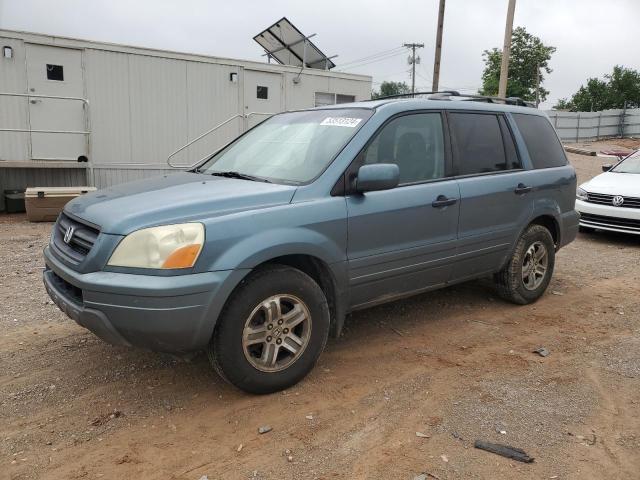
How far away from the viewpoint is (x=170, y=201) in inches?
128

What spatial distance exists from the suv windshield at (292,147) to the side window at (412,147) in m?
0.20

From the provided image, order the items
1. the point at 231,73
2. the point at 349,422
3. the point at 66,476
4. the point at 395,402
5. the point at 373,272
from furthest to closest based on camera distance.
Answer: the point at 231,73 → the point at 373,272 → the point at 395,402 → the point at 349,422 → the point at 66,476

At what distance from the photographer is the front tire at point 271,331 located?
10.2ft

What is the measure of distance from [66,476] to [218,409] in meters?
0.88

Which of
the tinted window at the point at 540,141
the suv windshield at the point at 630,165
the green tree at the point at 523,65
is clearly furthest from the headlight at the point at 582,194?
the green tree at the point at 523,65

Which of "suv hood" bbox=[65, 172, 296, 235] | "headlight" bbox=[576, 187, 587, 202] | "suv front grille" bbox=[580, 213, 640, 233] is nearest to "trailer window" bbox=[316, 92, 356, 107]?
"headlight" bbox=[576, 187, 587, 202]

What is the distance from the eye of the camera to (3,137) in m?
9.99

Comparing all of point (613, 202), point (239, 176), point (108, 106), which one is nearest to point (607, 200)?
point (613, 202)

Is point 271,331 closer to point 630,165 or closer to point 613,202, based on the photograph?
point 613,202

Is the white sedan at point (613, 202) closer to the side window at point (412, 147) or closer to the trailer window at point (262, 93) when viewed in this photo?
the side window at point (412, 147)

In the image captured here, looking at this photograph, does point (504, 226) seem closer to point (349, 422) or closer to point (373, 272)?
point (373, 272)

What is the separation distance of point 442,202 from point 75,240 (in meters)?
2.52

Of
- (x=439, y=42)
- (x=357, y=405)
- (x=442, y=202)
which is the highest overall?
(x=439, y=42)

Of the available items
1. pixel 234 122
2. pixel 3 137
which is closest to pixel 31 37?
pixel 3 137
